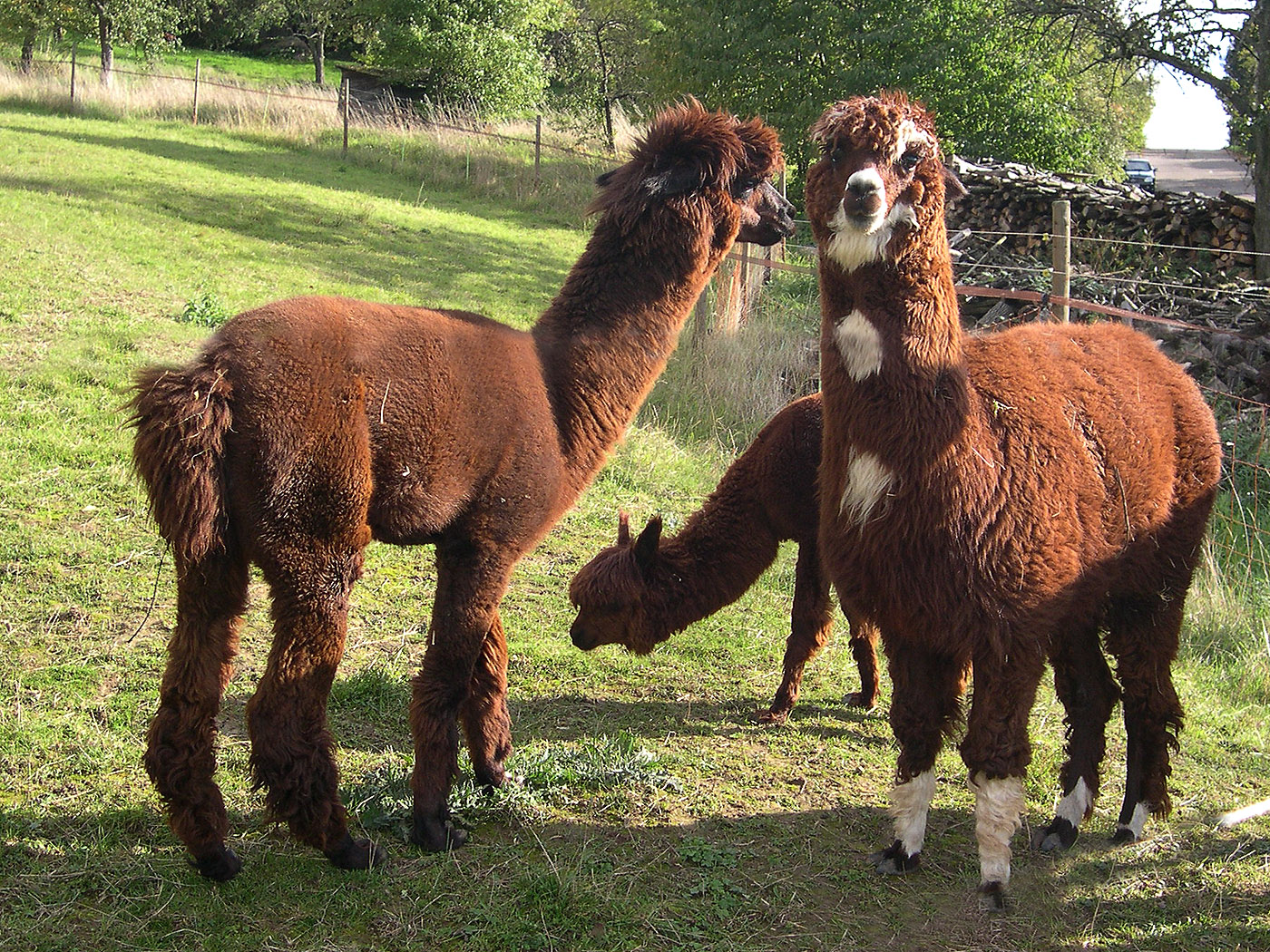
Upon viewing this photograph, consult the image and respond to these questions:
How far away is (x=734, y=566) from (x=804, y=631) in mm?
481

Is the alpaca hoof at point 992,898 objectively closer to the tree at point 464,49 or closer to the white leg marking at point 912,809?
the white leg marking at point 912,809

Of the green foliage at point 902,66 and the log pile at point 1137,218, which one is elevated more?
the green foliage at point 902,66

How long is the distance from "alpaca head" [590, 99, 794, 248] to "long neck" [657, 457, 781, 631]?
1331mm

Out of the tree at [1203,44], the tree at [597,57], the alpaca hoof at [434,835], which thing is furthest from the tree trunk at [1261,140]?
the tree at [597,57]

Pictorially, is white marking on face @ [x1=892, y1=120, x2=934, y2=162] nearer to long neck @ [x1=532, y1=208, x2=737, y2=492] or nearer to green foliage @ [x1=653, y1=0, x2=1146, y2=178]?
long neck @ [x1=532, y1=208, x2=737, y2=492]

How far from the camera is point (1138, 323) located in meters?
9.91

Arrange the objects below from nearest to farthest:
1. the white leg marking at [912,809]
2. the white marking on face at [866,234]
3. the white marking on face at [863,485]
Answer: the white marking on face at [866,234]
the white marking on face at [863,485]
the white leg marking at [912,809]

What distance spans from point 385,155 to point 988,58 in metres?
12.0

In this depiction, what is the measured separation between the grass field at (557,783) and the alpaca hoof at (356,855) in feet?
0.15

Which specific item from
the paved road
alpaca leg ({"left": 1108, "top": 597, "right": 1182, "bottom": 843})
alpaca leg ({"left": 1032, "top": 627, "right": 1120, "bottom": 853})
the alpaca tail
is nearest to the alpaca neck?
alpaca leg ({"left": 1032, "top": 627, "right": 1120, "bottom": 853})

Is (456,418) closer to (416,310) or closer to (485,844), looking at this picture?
(416,310)

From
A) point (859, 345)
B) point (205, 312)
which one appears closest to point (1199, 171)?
point (205, 312)

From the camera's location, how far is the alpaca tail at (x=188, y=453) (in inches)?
122

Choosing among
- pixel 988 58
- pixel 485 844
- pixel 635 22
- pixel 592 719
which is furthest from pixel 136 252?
pixel 635 22
